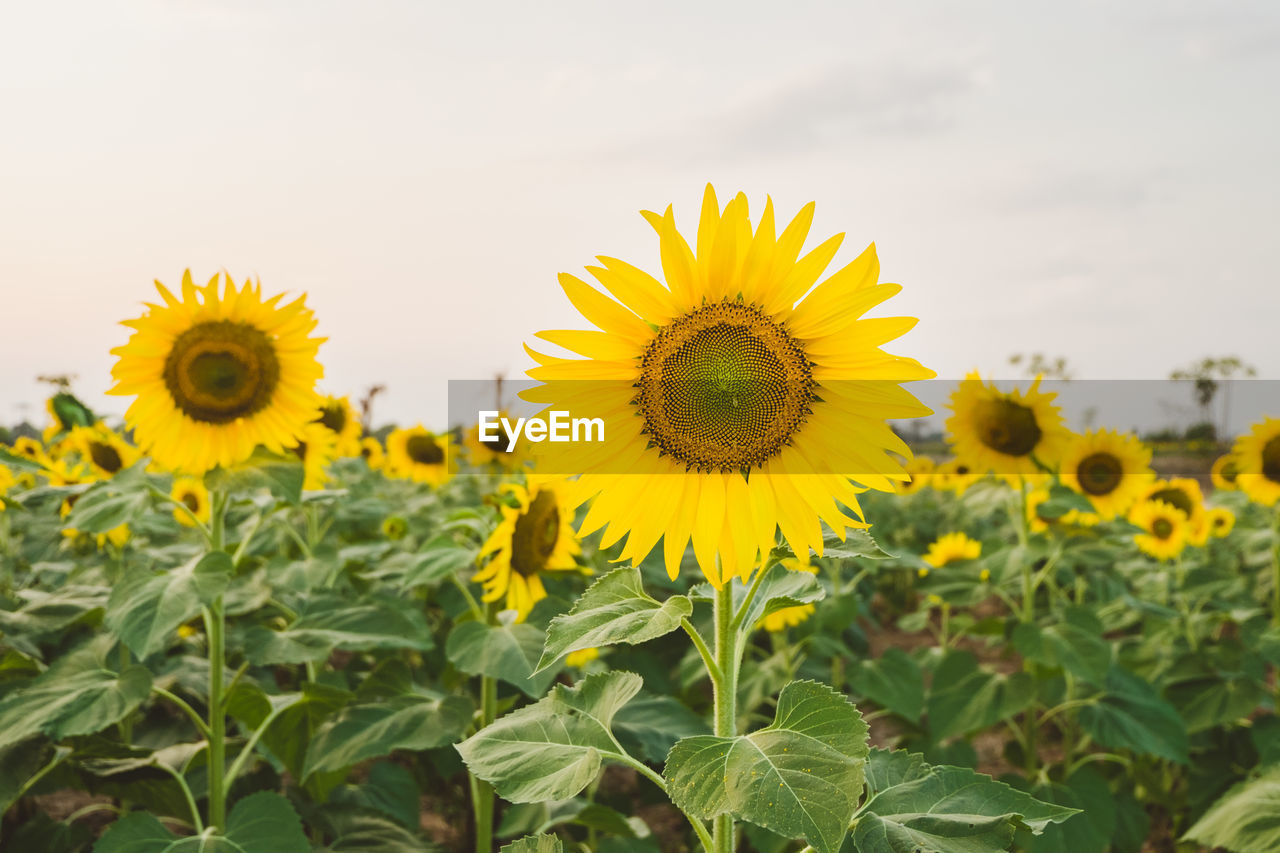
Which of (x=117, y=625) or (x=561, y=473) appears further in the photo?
(x=117, y=625)

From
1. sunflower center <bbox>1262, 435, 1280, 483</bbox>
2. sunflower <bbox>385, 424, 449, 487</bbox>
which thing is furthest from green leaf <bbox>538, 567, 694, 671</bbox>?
sunflower <bbox>385, 424, 449, 487</bbox>

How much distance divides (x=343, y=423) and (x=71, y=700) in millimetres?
3447

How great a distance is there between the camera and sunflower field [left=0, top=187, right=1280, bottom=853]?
148 cm

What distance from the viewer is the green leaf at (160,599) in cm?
239

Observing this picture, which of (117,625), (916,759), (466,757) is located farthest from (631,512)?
(117,625)

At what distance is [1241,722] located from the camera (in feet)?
14.3

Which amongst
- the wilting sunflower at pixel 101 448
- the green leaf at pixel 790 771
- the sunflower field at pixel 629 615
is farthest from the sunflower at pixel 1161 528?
the wilting sunflower at pixel 101 448

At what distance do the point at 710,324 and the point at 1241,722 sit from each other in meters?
4.17

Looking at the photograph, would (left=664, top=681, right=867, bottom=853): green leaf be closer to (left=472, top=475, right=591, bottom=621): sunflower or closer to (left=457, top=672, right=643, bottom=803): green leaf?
(left=457, top=672, right=643, bottom=803): green leaf

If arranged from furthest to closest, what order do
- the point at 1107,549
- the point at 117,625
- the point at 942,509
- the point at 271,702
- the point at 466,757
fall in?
the point at 942,509 < the point at 1107,549 < the point at 271,702 < the point at 117,625 < the point at 466,757

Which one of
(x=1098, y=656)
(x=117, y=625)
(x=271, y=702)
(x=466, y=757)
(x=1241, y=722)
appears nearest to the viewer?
(x=466, y=757)

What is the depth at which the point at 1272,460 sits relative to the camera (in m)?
5.18

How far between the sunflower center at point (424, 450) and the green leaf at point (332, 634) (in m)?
4.08

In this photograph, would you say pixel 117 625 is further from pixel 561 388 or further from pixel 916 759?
pixel 916 759
